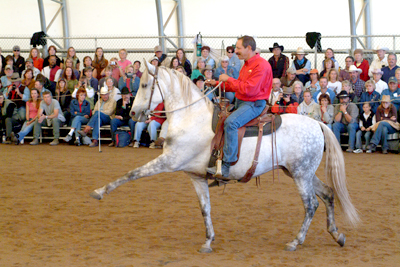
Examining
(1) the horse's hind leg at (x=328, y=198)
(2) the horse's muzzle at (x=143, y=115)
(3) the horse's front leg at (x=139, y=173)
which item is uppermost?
(2) the horse's muzzle at (x=143, y=115)

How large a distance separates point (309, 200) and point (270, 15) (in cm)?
1180

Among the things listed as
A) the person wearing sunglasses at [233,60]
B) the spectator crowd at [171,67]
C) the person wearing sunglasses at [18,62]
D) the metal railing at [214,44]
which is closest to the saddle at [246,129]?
the spectator crowd at [171,67]

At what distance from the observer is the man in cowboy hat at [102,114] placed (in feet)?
42.5

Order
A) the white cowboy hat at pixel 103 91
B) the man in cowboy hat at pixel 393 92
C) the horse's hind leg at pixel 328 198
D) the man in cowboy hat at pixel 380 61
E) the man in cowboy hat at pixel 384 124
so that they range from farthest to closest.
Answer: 1. the white cowboy hat at pixel 103 91
2. the man in cowboy hat at pixel 380 61
3. the man in cowboy hat at pixel 393 92
4. the man in cowboy hat at pixel 384 124
5. the horse's hind leg at pixel 328 198

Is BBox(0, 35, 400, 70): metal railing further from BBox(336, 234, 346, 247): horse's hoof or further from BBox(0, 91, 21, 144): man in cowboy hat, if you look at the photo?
BBox(336, 234, 346, 247): horse's hoof

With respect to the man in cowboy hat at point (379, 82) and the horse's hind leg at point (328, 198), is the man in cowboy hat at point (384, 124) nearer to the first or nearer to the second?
the man in cowboy hat at point (379, 82)

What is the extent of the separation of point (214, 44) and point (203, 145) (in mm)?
10727

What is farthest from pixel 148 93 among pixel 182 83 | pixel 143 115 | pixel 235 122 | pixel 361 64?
pixel 361 64

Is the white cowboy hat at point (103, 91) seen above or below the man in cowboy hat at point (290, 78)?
below

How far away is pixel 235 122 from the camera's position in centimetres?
486

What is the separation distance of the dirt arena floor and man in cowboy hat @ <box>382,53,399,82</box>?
3859 mm

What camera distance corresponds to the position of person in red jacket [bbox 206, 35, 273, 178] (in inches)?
190

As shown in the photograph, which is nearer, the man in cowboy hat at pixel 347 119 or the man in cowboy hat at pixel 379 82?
the man in cowboy hat at pixel 347 119

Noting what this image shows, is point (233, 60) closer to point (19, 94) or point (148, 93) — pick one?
point (19, 94)
